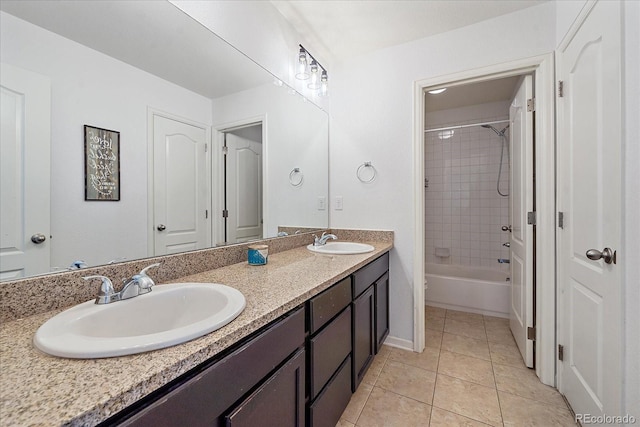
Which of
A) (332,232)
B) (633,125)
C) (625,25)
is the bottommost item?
(332,232)

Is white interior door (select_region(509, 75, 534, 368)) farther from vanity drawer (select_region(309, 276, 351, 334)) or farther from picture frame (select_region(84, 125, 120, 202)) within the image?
picture frame (select_region(84, 125, 120, 202))

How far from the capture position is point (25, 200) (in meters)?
0.79

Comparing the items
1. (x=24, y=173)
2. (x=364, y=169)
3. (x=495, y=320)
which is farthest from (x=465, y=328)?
(x=24, y=173)

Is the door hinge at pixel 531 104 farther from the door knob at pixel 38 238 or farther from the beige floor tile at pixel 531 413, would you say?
the door knob at pixel 38 238

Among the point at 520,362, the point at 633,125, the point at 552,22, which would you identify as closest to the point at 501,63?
the point at 552,22

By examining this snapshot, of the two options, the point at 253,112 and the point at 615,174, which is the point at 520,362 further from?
the point at 253,112

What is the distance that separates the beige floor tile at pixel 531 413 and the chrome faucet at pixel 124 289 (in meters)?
1.76

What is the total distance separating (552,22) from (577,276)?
1511mm

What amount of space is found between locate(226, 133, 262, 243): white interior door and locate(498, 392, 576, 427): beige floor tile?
1.66 m

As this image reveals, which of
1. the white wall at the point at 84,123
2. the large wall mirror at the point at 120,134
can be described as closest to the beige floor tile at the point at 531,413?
the large wall mirror at the point at 120,134

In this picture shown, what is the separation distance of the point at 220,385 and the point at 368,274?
43.9 inches

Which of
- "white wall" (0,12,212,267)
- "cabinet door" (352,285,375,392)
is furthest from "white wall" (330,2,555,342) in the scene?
"white wall" (0,12,212,267)

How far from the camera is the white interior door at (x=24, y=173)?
747 millimetres

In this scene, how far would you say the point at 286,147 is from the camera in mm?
2006
